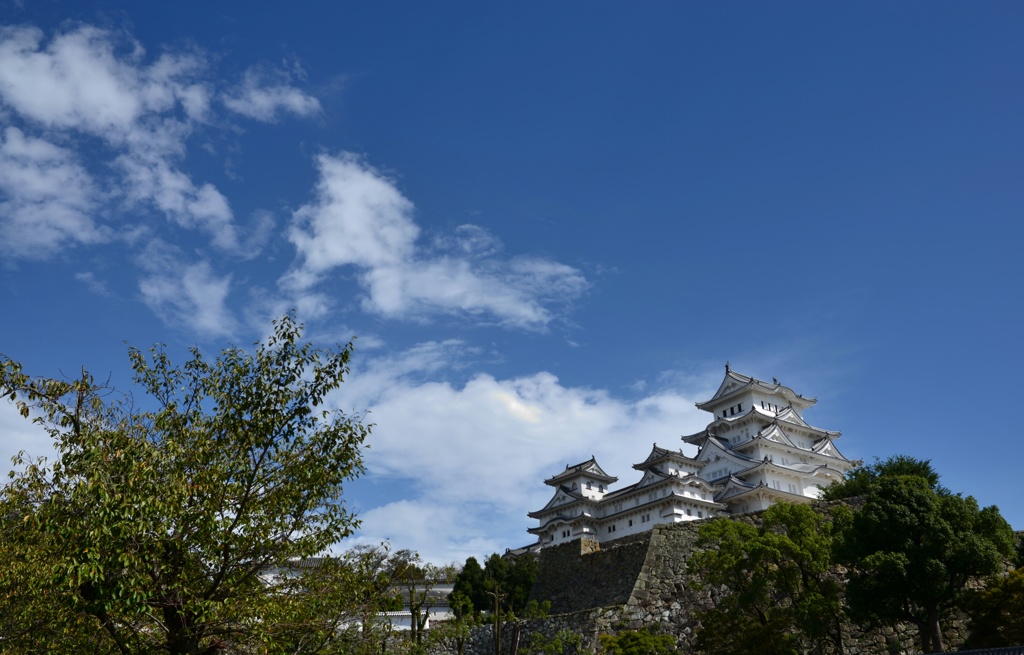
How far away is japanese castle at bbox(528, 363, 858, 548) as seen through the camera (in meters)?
47.0

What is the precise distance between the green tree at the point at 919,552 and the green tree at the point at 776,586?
1.03m

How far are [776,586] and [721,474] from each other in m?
33.0

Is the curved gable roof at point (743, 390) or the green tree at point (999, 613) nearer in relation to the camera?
the green tree at point (999, 613)

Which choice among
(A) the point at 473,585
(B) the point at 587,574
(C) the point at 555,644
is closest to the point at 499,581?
(A) the point at 473,585

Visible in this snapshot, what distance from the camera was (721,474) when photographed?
50.8m

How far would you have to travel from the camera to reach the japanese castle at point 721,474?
4700cm

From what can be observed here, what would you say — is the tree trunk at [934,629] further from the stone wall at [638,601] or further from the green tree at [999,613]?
the stone wall at [638,601]

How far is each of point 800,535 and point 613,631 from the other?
645cm

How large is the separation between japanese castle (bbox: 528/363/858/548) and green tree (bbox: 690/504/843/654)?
26685 millimetres

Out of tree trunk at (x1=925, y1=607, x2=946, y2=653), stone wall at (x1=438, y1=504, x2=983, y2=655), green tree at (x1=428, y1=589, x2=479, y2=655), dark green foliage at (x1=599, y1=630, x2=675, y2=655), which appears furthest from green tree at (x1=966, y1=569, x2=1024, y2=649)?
green tree at (x1=428, y1=589, x2=479, y2=655)

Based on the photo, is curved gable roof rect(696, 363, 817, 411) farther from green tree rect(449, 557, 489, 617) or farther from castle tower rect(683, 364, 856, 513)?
green tree rect(449, 557, 489, 617)

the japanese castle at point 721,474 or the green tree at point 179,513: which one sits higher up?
the japanese castle at point 721,474

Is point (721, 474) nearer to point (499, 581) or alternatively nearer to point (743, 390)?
point (743, 390)

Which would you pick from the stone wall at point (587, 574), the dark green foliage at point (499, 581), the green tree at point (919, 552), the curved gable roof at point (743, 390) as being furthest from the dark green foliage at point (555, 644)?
the curved gable roof at point (743, 390)
